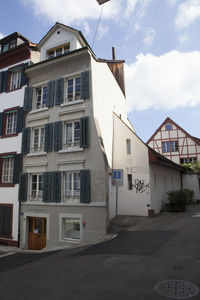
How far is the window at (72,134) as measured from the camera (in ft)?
40.9

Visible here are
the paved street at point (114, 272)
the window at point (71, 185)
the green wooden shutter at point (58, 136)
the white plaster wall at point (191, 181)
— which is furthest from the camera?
the white plaster wall at point (191, 181)

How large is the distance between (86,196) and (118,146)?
448 cm

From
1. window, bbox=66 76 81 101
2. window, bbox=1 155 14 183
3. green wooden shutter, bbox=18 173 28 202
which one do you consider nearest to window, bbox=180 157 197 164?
window, bbox=66 76 81 101

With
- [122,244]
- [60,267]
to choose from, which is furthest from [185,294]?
[122,244]

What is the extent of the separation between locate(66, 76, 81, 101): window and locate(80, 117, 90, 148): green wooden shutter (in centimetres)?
177

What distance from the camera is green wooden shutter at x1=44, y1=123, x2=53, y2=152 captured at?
42.2ft

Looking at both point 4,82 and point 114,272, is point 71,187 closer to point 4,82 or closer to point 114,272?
point 114,272

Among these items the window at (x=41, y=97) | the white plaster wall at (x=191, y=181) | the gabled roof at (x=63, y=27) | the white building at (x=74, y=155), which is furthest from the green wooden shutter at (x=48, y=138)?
the white plaster wall at (x=191, y=181)

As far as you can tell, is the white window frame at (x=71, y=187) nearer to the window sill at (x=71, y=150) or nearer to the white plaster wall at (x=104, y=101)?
the window sill at (x=71, y=150)

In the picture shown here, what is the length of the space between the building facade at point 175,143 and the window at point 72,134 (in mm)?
21979

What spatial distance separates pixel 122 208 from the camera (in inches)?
519

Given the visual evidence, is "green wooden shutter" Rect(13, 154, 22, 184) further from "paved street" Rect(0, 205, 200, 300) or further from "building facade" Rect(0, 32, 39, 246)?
"paved street" Rect(0, 205, 200, 300)

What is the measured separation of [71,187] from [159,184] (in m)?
6.30

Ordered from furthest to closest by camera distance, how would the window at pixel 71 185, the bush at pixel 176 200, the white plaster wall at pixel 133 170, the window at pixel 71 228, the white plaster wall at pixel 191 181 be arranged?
1. the white plaster wall at pixel 191 181
2. the bush at pixel 176 200
3. the white plaster wall at pixel 133 170
4. the window at pixel 71 185
5. the window at pixel 71 228
